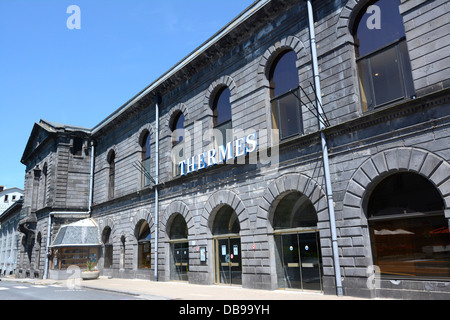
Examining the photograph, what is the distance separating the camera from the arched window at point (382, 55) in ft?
41.1

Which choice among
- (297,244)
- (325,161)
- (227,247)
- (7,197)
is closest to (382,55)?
(325,161)

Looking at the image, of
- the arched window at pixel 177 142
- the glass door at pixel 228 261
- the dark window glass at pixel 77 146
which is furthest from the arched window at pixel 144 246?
the dark window glass at pixel 77 146

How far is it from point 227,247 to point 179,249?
13.9ft

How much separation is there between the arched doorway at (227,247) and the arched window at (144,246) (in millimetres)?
6775

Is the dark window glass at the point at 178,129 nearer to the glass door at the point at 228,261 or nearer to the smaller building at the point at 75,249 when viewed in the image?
the glass door at the point at 228,261

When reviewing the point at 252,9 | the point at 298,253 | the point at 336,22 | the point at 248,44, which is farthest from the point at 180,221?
the point at 336,22

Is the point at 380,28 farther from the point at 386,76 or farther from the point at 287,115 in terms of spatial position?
the point at 287,115

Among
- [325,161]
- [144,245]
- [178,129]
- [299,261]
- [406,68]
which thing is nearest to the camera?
[406,68]

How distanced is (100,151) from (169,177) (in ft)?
39.9

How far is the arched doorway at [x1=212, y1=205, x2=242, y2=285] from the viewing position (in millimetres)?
17562

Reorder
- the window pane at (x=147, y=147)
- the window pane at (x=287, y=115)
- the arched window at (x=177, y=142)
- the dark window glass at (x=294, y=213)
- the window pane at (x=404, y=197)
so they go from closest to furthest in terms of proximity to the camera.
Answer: the window pane at (x=404, y=197), the dark window glass at (x=294, y=213), the window pane at (x=287, y=115), the arched window at (x=177, y=142), the window pane at (x=147, y=147)

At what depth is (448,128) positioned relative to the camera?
424 inches

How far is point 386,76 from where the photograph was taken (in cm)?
1291

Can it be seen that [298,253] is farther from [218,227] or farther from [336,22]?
[336,22]
